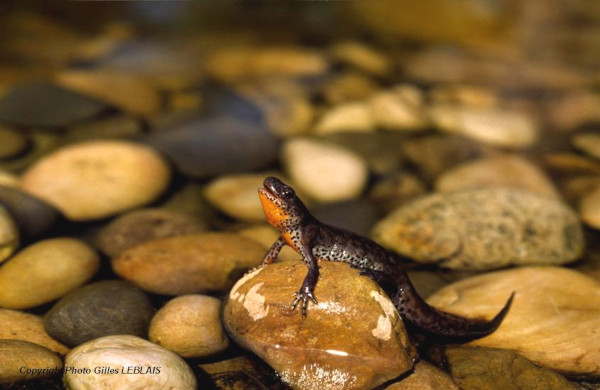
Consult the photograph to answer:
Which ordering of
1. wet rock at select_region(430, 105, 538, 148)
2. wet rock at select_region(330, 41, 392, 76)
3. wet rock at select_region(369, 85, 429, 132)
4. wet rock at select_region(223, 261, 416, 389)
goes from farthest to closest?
wet rock at select_region(330, 41, 392, 76), wet rock at select_region(369, 85, 429, 132), wet rock at select_region(430, 105, 538, 148), wet rock at select_region(223, 261, 416, 389)

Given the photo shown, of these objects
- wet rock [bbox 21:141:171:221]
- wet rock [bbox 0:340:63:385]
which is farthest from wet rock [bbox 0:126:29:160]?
wet rock [bbox 0:340:63:385]

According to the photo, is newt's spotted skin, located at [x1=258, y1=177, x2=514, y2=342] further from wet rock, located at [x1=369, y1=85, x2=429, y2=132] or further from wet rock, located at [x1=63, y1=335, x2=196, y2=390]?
wet rock, located at [x1=369, y1=85, x2=429, y2=132]

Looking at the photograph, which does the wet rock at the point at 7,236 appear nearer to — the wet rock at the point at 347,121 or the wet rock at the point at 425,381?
the wet rock at the point at 425,381

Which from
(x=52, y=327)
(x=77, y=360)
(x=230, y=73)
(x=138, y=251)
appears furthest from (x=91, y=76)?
(x=77, y=360)

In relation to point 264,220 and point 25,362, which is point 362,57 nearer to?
point 264,220

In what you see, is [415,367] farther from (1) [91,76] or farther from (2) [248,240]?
(1) [91,76]

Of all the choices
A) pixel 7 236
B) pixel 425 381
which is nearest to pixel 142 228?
pixel 7 236
